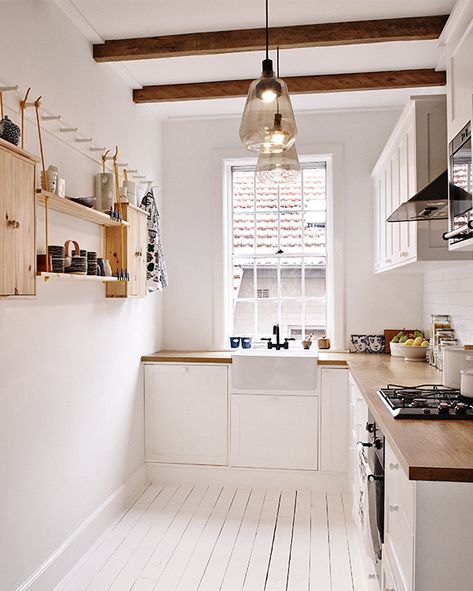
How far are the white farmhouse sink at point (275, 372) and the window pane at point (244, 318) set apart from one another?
75cm

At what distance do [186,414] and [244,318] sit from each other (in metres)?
1.07

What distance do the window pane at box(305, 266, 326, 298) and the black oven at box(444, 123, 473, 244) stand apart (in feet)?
7.93

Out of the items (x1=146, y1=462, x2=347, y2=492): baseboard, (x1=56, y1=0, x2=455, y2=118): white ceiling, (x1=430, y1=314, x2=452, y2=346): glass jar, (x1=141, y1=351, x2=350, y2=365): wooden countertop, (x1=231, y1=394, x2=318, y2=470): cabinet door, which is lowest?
(x1=146, y1=462, x2=347, y2=492): baseboard

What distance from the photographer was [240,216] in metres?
4.90

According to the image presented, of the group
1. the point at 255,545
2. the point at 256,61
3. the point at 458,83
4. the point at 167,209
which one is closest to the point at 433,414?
the point at 458,83

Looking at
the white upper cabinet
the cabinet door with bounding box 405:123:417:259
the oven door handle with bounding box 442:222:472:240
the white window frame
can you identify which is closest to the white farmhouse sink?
the white window frame

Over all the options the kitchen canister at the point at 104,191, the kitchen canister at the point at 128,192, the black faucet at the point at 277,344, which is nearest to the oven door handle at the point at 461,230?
the kitchen canister at the point at 104,191

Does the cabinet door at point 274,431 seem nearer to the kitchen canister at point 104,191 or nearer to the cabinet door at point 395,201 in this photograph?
the cabinet door at point 395,201

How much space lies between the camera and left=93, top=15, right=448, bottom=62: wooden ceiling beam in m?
3.03

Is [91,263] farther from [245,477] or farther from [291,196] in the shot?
[291,196]

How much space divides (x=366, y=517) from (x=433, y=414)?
779 mm

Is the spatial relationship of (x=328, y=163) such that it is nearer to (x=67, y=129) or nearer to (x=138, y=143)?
(x=138, y=143)

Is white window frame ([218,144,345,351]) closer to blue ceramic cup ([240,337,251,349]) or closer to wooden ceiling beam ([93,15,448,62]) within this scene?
blue ceramic cup ([240,337,251,349])

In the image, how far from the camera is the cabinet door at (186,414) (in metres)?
4.20
